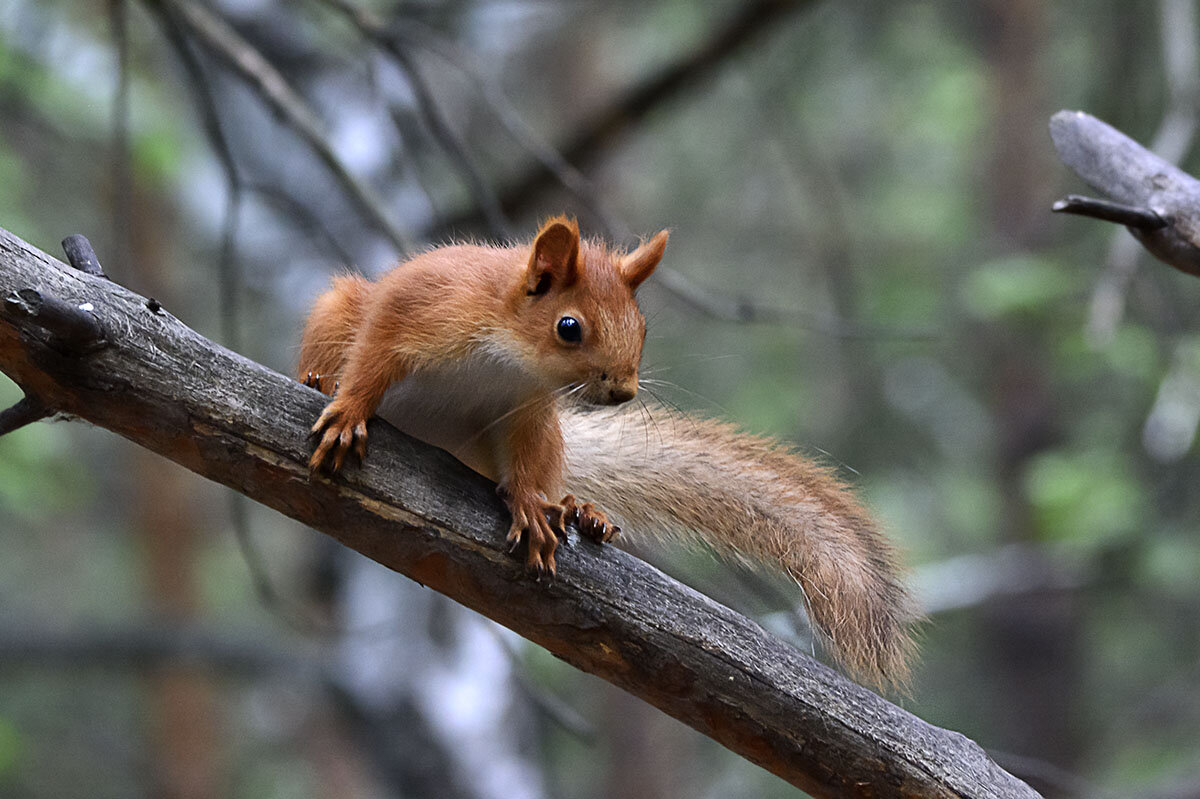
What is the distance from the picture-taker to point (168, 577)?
292 inches

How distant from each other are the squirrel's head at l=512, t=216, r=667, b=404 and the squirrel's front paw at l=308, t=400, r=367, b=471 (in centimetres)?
35

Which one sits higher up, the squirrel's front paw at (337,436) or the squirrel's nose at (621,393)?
the squirrel's nose at (621,393)

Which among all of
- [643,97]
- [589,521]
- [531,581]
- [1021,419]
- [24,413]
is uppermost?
[1021,419]

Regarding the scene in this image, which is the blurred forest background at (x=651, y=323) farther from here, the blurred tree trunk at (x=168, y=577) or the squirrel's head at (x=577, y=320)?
the squirrel's head at (x=577, y=320)

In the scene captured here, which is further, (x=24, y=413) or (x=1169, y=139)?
(x=1169, y=139)

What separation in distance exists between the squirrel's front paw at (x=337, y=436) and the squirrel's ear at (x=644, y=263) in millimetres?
587

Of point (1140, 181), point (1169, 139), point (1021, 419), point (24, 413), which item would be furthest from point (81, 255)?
point (1021, 419)

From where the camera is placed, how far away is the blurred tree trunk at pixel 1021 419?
6898 millimetres

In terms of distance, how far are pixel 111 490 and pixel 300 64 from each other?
6.62 m

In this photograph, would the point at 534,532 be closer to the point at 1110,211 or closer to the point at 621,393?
the point at 621,393

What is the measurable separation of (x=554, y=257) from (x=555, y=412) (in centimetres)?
35

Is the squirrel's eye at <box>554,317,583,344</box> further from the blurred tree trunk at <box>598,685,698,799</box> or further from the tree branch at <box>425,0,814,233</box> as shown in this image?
the blurred tree trunk at <box>598,685,698,799</box>

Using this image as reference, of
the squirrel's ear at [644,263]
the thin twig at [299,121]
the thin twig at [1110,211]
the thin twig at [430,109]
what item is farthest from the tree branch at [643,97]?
the thin twig at [1110,211]

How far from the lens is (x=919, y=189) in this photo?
10180 millimetres
